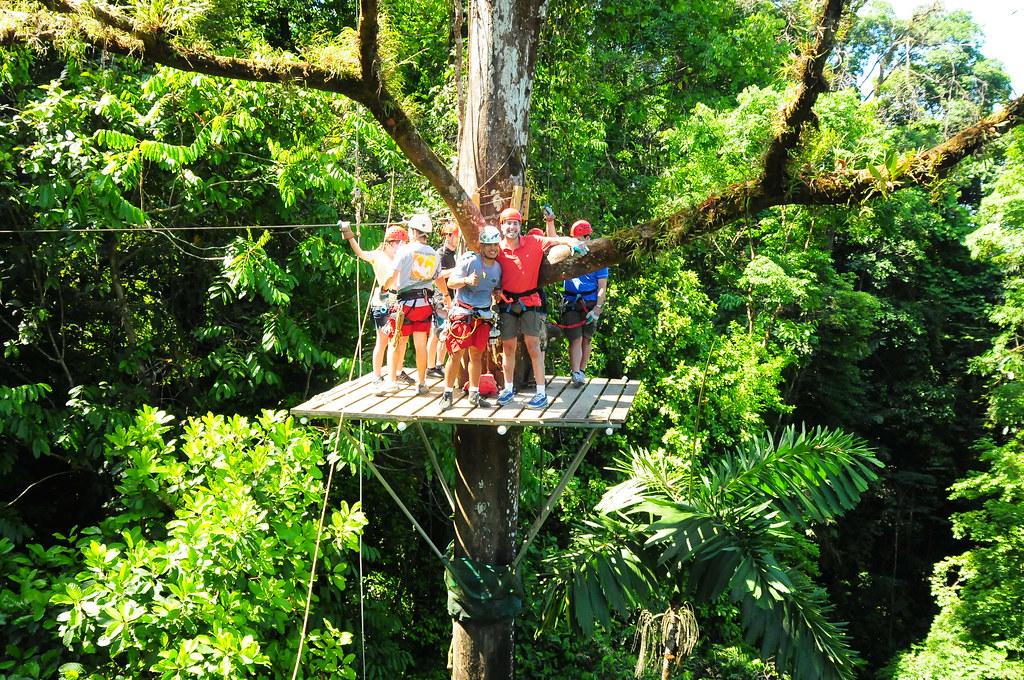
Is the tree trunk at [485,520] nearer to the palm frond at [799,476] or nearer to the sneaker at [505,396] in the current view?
the sneaker at [505,396]

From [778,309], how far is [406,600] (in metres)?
9.64

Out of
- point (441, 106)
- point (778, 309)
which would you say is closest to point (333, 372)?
point (441, 106)

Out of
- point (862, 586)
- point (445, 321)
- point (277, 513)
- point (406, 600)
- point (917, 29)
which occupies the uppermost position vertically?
point (917, 29)

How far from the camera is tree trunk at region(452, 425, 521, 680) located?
19.3ft

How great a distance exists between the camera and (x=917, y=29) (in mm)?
24031

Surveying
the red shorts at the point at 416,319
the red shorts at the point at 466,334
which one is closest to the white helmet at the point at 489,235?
the red shorts at the point at 466,334

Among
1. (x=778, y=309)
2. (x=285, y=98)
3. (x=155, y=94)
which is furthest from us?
(x=778, y=309)

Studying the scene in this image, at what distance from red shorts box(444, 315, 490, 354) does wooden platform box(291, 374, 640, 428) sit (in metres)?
0.36

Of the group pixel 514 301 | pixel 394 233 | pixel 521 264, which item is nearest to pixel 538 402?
pixel 514 301

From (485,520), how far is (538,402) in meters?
1.06

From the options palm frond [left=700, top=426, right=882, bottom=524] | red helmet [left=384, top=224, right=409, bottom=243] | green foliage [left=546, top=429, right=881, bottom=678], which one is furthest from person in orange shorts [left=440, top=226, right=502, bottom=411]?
palm frond [left=700, top=426, right=882, bottom=524]

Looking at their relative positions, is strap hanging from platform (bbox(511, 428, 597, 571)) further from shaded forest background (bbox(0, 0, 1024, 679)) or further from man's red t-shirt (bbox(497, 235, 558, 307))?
man's red t-shirt (bbox(497, 235, 558, 307))

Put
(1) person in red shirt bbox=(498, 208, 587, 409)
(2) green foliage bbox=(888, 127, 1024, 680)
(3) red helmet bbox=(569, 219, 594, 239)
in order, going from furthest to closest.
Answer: (2) green foliage bbox=(888, 127, 1024, 680)
(3) red helmet bbox=(569, 219, 594, 239)
(1) person in red shirt bbox=(498, 208, 587, 409)

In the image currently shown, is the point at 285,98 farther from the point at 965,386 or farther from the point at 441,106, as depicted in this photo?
the point at 965,386
